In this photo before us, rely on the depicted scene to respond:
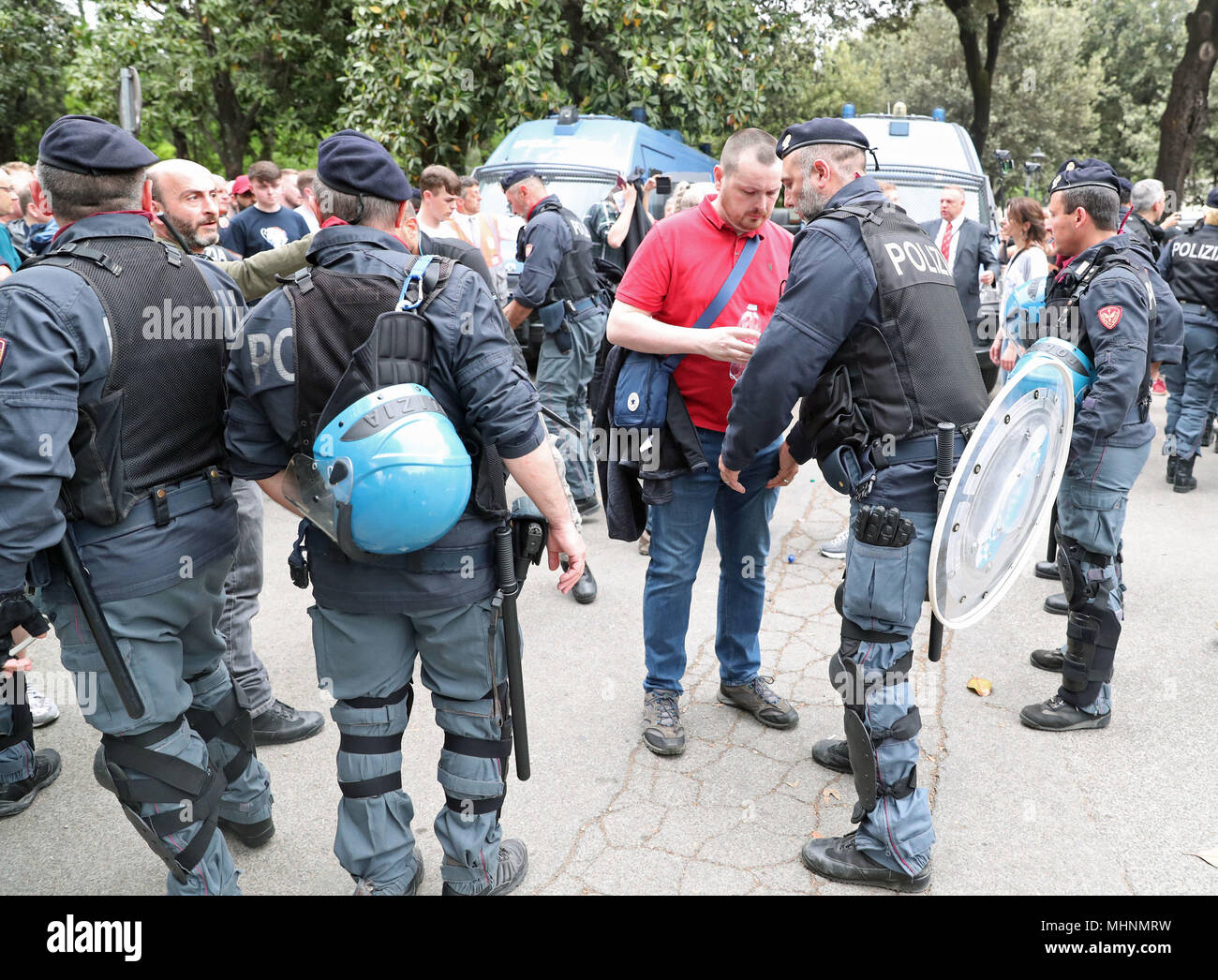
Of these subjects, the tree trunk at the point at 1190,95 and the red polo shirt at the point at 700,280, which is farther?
the tree trunk at the point at 1190,95

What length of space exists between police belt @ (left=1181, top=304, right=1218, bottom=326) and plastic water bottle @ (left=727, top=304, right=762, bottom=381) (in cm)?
521

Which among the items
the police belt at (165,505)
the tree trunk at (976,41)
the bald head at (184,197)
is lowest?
the police belt at (165,505)

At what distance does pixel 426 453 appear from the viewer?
2158 mm

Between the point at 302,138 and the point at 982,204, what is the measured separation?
14.4 metres

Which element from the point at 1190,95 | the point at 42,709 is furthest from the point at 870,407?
the point at 1190,95

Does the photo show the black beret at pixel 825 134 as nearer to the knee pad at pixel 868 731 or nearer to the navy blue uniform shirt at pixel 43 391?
the knee pad at pixel 868 731

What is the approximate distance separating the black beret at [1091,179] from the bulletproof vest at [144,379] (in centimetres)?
310

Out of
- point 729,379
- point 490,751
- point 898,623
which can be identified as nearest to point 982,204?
point 729,379

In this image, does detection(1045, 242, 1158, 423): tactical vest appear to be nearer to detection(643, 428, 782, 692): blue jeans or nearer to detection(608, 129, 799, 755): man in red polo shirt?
detection(608, 129, 799, 755): man in red polo shirt

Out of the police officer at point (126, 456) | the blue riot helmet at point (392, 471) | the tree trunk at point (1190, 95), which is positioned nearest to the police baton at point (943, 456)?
the blue riot helmet at point (392, 471)

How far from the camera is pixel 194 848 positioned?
8.56ft

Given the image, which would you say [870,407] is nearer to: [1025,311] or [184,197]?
[1025,311]

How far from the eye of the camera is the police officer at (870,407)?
2.72m

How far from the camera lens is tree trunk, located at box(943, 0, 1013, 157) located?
1894 centimetres
